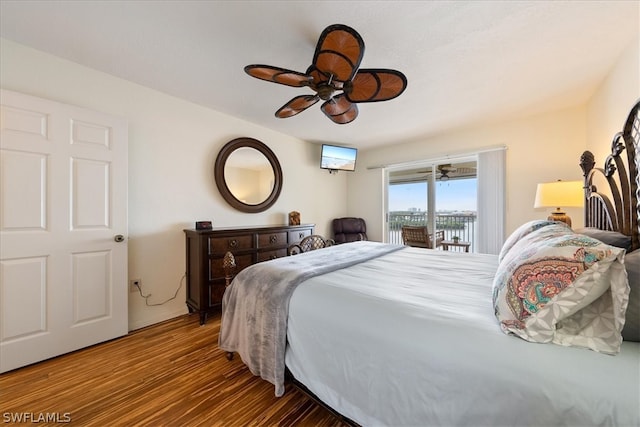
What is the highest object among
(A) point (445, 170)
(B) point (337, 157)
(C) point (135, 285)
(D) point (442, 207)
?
(B) point (337, 157)

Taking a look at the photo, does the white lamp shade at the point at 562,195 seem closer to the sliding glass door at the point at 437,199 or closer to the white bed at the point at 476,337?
the white bed at the point at 476,337

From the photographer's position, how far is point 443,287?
137cm

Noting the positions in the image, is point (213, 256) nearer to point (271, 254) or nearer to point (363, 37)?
point (271, 254)

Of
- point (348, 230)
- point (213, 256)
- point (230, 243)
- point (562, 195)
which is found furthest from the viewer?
point (348, 230)

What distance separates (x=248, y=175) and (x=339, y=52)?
2.32 m

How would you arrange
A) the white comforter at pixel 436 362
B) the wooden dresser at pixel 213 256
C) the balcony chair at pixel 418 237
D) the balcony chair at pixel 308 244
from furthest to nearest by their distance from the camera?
the balcony chair at pixel 418 237 → the balcony chair at pixel 308 244 → the wooden dresser at pixel 213 256 → the white comforter at pixel 436 362

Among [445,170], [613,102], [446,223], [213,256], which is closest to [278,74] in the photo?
[213,256]

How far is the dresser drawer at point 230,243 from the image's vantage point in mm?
2549

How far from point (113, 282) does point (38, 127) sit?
1.38 metres

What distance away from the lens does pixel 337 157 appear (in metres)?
4.32

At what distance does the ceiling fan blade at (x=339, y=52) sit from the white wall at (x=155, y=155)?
1979mm

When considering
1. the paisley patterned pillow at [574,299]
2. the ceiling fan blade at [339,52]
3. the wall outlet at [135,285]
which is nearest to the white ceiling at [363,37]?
the ceiling fan blade at [339,52]

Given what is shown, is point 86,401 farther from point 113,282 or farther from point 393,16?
point 393,16
